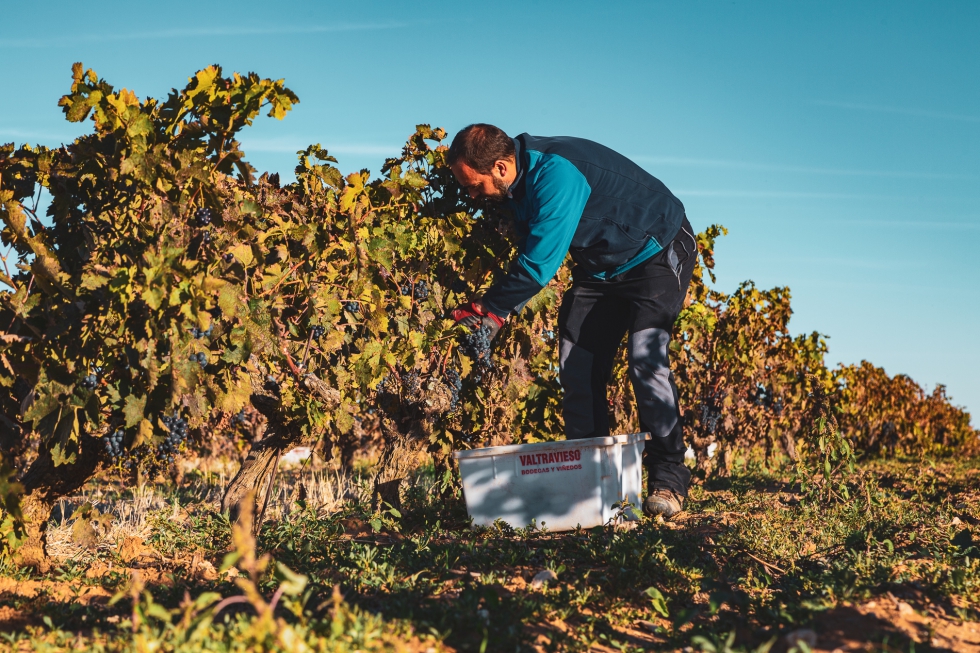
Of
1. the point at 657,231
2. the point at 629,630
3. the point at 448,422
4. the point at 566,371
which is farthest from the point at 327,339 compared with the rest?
the point at 629,630

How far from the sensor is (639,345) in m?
4.10

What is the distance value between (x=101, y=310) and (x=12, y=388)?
635 millimetres

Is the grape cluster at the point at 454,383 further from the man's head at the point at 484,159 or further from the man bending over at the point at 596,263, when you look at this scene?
the man's head at the point at 484,159

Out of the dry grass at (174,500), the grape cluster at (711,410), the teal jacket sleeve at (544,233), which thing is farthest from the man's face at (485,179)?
the grape cluster at (711,410)

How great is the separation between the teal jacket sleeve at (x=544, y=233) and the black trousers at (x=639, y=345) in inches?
21.9

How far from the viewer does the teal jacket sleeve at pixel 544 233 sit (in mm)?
3699

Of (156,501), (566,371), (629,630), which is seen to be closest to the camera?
(629,630)

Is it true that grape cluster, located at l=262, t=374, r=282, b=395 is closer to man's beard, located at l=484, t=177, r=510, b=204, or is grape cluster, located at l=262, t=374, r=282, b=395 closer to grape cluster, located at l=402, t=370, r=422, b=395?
grape cluster, located at l=402, t=370, r=422, b=395

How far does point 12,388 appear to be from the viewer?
11.1 feet

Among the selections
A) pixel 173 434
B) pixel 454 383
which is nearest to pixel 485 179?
pixel 454 383

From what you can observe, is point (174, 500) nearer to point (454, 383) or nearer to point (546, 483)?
point (454, 383)

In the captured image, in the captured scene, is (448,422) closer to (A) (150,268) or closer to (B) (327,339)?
(B) (327,339)

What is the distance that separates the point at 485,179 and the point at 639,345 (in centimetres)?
109

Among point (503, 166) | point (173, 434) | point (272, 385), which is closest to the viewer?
point (503, 166)
